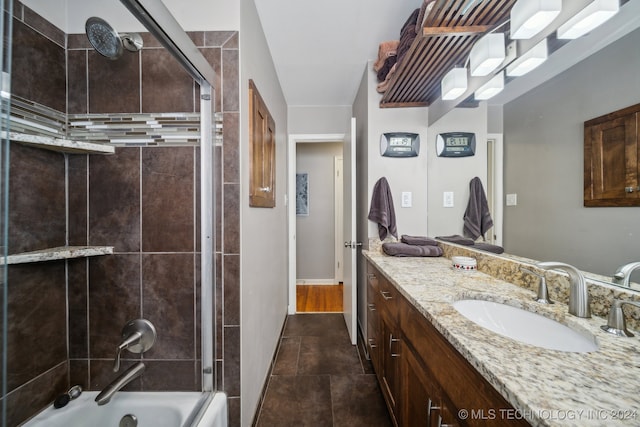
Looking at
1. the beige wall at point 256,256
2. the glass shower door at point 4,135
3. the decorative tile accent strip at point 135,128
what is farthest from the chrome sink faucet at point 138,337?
the decorative tile accent strip at point 135,128

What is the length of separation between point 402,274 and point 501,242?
56 centimetres

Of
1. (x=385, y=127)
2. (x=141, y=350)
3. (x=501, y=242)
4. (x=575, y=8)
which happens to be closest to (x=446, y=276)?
(x=501, y=242)

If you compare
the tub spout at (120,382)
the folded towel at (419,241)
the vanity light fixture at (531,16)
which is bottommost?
the tub spout at (120,382)

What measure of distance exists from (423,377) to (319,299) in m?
2.52

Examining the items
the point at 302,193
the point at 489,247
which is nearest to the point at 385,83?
the point at 489,247

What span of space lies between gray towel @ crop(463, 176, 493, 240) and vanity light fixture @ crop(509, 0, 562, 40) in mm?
725

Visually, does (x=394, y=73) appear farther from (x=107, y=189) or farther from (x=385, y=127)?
(x=107, y=189)

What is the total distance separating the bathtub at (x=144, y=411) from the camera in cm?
105

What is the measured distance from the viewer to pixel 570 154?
88 cm

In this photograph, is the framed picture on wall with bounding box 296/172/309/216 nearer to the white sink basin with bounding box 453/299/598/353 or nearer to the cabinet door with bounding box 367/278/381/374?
the cabinet door with bounding box 367/278/381/374

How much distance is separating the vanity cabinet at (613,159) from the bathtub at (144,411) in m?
1.73

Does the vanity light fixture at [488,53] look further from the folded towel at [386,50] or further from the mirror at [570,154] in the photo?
the folded towel at [386,50]

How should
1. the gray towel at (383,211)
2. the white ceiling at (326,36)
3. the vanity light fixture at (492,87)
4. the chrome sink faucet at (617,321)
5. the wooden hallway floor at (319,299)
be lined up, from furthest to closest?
the wooden hallway floor at (319,299) → the gray towel at (383,211) → the white ceiling at (326,36) → the vanity light fixture at (492,87) → the chrome sink faucet at (617,321)

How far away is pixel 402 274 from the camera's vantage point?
4.25 feet
